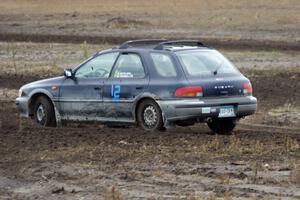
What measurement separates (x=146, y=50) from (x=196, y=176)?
5344 millimetres

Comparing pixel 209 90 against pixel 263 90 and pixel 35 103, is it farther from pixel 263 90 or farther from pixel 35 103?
pixel 263 90

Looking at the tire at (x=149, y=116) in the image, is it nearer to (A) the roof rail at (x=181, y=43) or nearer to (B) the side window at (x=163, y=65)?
(B) the side window at (x=163, y=65)

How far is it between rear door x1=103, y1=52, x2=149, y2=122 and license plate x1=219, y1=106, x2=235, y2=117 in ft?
4.07

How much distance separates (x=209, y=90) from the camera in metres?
15.4

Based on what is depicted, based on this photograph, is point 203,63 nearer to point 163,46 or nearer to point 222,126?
point 163,46

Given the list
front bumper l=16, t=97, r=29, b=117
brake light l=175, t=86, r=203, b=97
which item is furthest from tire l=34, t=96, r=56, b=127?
brake light l=175, t=86, r=203, b=97

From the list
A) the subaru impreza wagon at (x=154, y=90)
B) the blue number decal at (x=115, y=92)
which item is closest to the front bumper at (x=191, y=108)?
the subaru impreza wagon at (x=154, y=90)

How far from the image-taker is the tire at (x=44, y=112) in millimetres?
17188

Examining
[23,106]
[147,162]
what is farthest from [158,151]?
[23,106]

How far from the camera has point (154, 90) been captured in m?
15.6

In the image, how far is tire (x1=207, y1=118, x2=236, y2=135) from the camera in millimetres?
16328

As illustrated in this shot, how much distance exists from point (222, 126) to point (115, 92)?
1.85 meters

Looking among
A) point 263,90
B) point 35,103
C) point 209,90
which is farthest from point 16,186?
point 263,90

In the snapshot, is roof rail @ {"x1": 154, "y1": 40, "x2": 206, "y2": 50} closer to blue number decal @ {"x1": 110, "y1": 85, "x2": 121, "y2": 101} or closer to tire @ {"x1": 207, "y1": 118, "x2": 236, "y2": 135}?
blue number decal @ {"x1": 110, "y1": 85, "x2": 121, "y2": 101}
